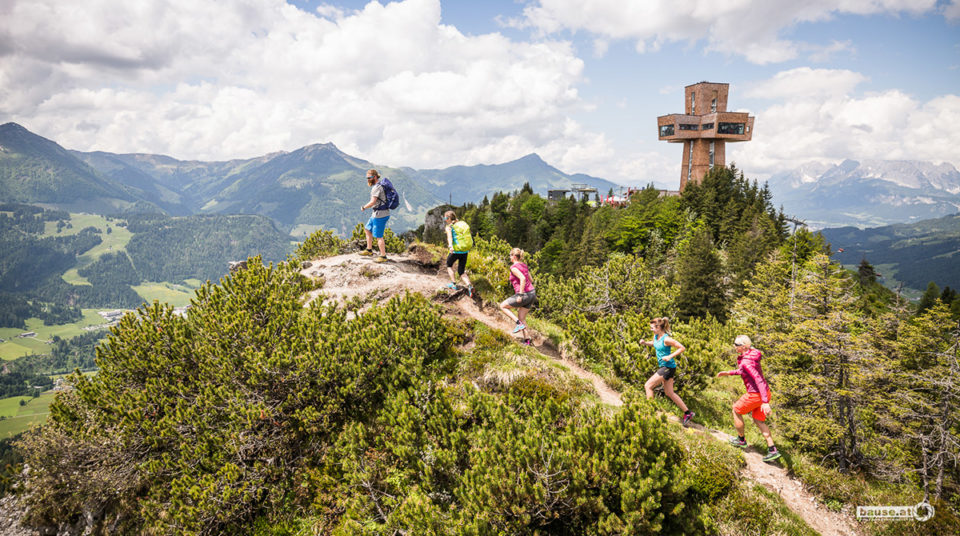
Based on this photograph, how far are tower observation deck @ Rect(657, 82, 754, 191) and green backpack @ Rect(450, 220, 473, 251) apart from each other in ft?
282

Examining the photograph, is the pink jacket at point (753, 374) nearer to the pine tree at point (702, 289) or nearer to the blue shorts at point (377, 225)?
the blue shorts at point (377, 225)

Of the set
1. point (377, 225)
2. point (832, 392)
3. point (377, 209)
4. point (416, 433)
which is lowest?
point (416, 433)

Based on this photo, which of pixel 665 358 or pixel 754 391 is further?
pixel 665 358

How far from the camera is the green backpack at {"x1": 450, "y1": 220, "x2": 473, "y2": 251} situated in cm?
1293

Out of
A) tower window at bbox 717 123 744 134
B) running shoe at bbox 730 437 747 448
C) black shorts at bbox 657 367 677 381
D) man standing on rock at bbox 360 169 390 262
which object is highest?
tower window at bbox 717 123 744 134

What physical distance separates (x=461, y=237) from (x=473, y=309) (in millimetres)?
2991

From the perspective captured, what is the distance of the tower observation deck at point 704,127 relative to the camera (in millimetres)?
83062

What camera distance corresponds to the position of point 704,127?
8431 centimetres

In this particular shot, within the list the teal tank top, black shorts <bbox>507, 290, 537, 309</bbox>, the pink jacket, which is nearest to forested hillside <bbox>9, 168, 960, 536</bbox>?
the teal tank top

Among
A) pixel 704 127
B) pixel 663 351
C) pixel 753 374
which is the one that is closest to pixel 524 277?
pixel 663 351

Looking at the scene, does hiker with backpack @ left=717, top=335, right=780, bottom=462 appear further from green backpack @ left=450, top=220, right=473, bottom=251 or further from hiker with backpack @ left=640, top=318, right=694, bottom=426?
green backpack @ left=450, top=220, right=473, bottom=251

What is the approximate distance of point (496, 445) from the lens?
7168 millimetres

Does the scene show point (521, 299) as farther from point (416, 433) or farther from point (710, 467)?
point (710, 467)

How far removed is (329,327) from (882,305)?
212 feet
